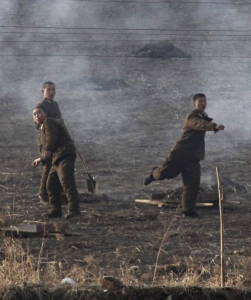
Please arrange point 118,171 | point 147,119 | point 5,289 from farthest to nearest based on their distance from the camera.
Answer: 1. point 147,119
2. point 118,171
3. point 5,289

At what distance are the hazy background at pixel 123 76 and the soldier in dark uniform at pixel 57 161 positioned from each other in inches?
119

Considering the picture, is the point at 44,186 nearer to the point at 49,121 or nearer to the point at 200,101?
the point at 49,121

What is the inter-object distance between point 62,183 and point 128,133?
7523 mm

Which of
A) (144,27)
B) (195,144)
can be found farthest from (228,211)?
(144,27)

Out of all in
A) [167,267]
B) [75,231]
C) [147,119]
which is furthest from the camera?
[147,119]

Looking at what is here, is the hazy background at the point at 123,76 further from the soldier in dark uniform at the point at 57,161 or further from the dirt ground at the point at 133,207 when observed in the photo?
the soldier in dark uniform at the point at 57,161

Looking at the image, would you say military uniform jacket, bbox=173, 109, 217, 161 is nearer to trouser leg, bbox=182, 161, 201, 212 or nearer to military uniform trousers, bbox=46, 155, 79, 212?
trouser leg, bbox=182, 161, 201, 212

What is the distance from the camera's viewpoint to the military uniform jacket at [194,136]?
12688mm

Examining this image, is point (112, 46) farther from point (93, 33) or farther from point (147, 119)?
point (147, 119)

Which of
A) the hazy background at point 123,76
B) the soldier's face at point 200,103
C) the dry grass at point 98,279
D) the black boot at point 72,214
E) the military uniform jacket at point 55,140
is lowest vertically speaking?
the dry grass at point 98,279

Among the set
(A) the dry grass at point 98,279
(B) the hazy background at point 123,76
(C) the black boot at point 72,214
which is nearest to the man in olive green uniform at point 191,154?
(C) the black boot at point 72,214

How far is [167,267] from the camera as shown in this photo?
31.1 feet

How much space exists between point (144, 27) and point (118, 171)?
11.2m

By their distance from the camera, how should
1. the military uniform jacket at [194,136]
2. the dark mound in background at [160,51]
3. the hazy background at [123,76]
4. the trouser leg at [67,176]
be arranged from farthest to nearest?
1. the dark mound in background at [160,51]
2. the hazy background at [123,76]
3. the military uniform jacket at [194,136]
4. the trouser leg at [67,176]
